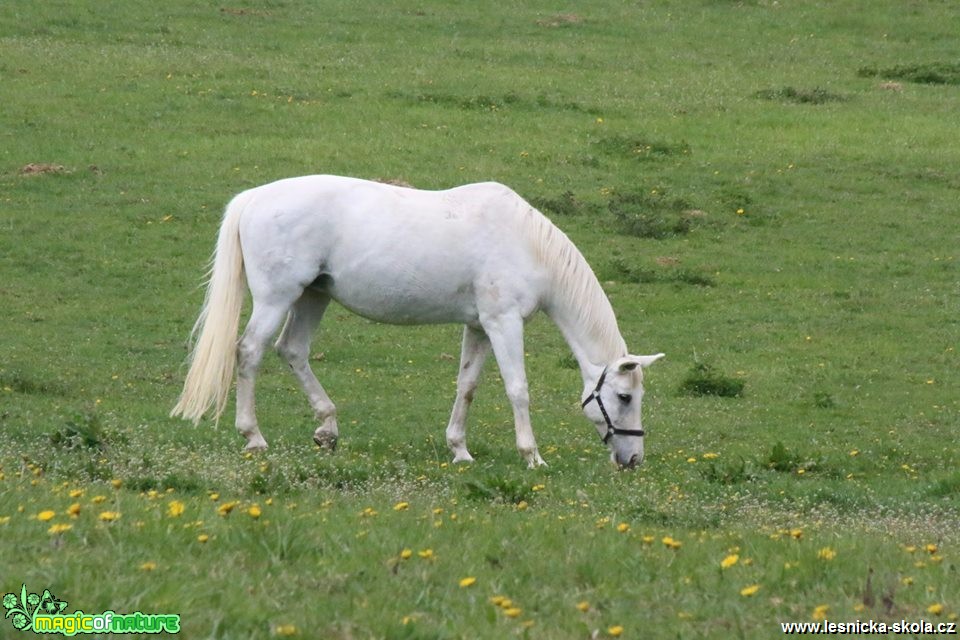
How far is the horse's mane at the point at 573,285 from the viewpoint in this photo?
10820mm

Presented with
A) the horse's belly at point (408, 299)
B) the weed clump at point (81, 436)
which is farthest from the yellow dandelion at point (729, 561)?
the horse's belly at point (408, 299)

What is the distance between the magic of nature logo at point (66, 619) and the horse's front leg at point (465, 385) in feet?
20.6

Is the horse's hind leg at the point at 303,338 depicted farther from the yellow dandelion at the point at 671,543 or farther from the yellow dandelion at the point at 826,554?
the yellow dandelion at the point at 826,554

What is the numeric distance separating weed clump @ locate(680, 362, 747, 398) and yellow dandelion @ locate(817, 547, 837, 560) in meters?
8.93

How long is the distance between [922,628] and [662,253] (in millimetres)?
16138

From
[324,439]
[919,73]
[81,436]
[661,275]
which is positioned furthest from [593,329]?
[919,73]

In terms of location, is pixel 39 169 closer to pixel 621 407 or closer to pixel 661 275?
pixel 661 275

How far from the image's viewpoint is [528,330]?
18.0 meters

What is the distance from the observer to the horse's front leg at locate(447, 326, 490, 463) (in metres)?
10.9

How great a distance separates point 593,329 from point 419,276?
1429 mm

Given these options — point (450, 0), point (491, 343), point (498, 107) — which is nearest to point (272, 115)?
point (498, 107)

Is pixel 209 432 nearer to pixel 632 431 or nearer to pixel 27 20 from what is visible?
pixel 632 431

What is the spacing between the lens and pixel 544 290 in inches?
428

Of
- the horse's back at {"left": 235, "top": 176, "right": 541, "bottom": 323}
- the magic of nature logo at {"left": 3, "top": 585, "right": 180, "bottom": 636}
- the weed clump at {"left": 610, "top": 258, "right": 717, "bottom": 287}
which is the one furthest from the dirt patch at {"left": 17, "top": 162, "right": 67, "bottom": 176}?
the magic of nature logo at {"left": 3, "top": 585, "right": 180, "bottom": 636}
